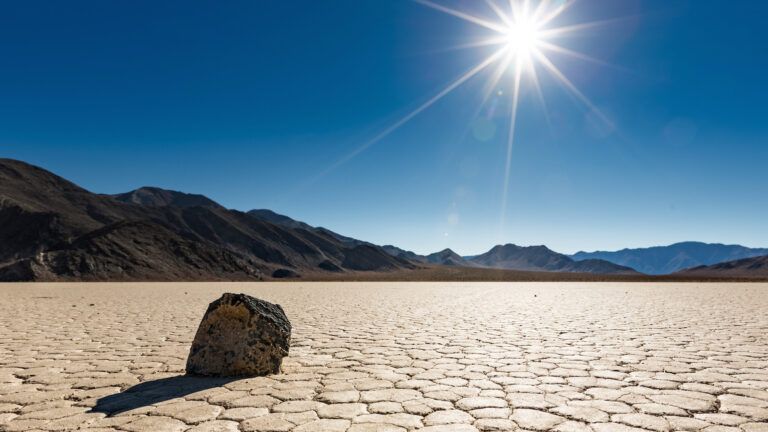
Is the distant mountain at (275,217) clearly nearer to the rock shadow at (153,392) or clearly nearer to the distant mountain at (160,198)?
the distant mountain at (160,198)

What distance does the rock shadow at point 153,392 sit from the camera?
333 centimetres

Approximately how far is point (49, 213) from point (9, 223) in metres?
3.65

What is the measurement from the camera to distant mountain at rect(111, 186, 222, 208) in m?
112

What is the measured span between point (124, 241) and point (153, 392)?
45.2 m

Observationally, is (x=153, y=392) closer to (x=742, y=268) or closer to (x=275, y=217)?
(x=742, y=268)

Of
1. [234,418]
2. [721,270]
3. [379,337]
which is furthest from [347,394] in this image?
[721,270]

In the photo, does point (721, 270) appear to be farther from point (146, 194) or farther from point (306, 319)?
point (146, 194)

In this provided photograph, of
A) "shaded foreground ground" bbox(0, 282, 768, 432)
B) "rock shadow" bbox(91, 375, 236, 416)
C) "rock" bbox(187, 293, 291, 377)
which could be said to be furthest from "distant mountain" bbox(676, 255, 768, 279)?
"rock shadow" bbox(91, 375, 236, 416)

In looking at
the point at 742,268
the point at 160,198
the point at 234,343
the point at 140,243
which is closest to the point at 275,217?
the point at 160,198

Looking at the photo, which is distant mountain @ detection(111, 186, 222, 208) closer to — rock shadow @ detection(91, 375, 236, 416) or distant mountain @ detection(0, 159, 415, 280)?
distant mountain @ detection(0, 159, 415, 280)

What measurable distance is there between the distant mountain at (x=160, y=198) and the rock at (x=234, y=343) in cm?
11088

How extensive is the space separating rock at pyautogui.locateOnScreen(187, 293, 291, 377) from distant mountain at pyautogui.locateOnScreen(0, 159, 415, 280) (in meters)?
37.2

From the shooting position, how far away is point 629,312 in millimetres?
10227

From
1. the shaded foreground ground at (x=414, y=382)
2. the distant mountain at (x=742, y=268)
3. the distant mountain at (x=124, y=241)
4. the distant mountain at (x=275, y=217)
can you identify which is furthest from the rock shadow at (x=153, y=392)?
the distant mountain at (x=275, y=217)
